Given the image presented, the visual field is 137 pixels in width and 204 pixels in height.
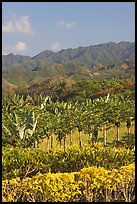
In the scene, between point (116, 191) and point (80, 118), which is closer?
point (116, 191)

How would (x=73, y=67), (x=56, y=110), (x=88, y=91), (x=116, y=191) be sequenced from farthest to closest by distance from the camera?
Answer: (x=73, y=67), (x=88, y=91), (x=56, y=110), (x=116, y=191)

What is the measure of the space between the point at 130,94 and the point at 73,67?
253ft

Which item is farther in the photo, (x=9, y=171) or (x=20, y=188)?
(x=9, y=171)

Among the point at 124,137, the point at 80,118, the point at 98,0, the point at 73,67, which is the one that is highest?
the point at 73,67

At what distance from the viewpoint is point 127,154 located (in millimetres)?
9008

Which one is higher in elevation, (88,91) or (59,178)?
(88,91)

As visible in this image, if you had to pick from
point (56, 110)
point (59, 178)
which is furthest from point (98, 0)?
point (56, 110)

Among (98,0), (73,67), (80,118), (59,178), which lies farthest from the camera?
(73,67)

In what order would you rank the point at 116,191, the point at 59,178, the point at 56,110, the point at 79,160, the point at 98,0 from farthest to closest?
1. the point at 56,110
2. the point at 79,160
3. the point at 116,191
4. the point at 59,178
5. the point at 98,0

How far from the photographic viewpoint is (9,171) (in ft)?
29.8


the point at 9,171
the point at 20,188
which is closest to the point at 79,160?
the point at 9,171

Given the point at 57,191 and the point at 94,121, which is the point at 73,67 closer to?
the point at 94,121

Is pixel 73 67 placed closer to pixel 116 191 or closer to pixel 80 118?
pixel 80 118

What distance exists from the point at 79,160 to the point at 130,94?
74.8 feet
